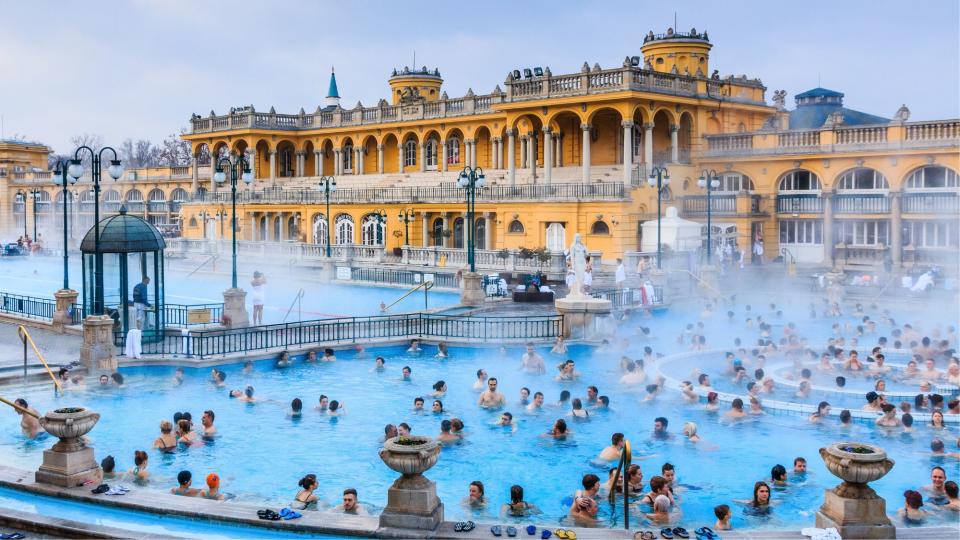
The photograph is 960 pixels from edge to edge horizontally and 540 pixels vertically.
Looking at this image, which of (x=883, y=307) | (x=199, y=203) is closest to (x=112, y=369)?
(x=883, y=307)

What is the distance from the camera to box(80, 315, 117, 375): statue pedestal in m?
20.2

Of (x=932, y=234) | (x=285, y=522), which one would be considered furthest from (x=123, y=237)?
(x=932, y=234)

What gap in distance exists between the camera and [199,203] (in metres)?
64.2

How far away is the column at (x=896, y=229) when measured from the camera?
131 feet

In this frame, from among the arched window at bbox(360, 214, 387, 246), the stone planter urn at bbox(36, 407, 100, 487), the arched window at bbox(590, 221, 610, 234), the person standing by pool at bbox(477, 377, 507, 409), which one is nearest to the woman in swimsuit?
the stone planter urn at bbox(36, 407, 100, 487)

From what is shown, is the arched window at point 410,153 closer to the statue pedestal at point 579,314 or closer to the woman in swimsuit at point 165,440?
the statue pedestal at point 579,314

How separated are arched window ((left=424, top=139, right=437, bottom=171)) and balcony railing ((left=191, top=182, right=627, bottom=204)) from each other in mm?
6183

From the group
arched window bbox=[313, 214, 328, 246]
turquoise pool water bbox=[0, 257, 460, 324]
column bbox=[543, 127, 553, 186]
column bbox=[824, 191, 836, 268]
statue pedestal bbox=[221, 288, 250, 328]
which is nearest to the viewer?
statue pedestal bbox=[221, 288, 250, 328]

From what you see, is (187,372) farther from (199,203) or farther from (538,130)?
(199,203)

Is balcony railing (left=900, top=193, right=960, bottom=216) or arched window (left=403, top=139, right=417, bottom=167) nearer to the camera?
balcony railing (left=900, top=193, right=960, bottom=216)

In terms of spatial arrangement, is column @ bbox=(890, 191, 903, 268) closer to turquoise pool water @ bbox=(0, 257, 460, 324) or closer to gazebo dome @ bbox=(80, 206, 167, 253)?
turquoise pool water @ bbox=(0, 257, 460, 324)

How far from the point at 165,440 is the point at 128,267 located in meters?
9.99

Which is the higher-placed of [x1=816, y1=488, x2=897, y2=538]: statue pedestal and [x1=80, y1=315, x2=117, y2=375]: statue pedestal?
[x1=80, y1=315, x2=117, y2=375]: statue pedestal

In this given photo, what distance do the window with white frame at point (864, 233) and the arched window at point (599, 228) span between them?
1005cm
